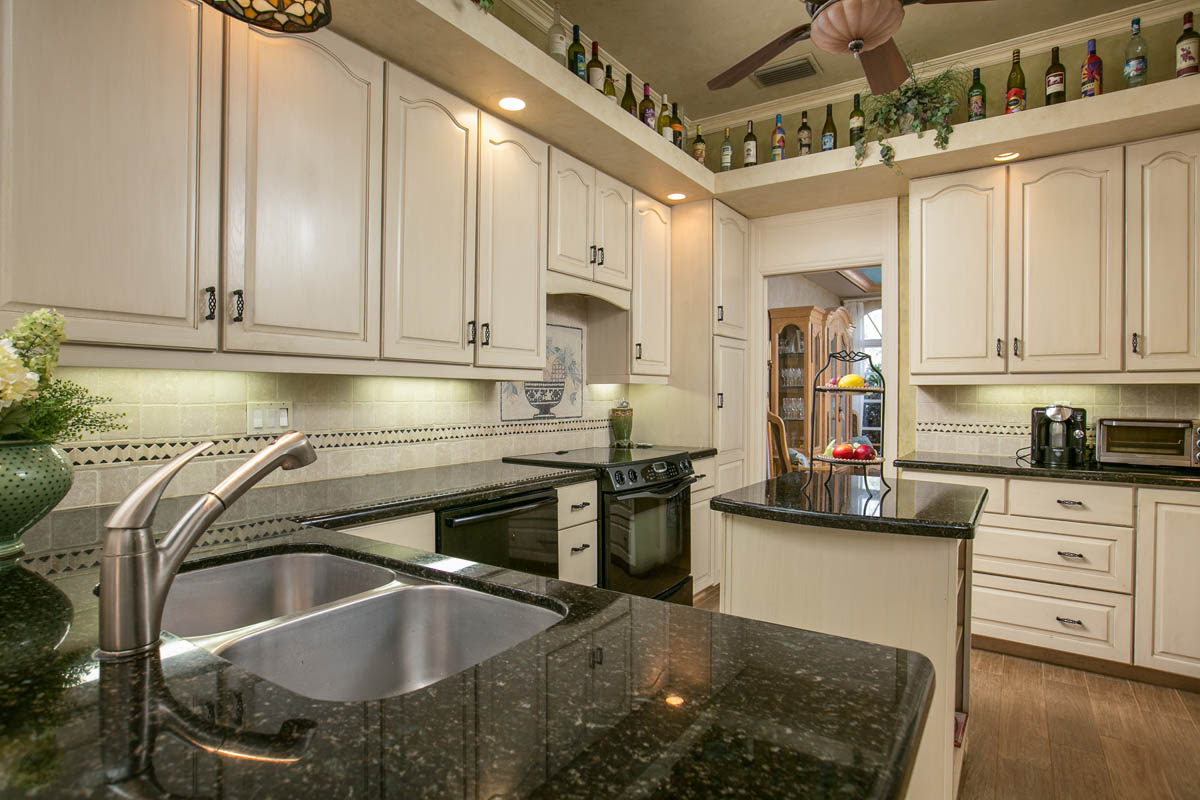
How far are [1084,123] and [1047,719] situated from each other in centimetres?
254

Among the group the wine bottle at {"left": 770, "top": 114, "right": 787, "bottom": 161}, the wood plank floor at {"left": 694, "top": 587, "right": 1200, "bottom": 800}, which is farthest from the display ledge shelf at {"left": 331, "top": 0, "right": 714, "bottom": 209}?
the wood plank floor at {"left": 694, "top": 587, "right": 1200, "bottom": 800}

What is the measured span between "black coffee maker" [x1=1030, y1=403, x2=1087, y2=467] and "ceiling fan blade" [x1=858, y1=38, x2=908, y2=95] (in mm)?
1804

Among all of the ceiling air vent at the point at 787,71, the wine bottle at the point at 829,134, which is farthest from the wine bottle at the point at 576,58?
the wine bottle at the point at 829,134

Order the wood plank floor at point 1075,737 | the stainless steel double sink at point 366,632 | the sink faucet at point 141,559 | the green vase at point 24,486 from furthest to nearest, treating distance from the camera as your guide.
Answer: the wood plank floor at point 1075,737
the green vase at point 24,486
the stainless steel double sink at point 366,632
the sink faucet at point 141,559

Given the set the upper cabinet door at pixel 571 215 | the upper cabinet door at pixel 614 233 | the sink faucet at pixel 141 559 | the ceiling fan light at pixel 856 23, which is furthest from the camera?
the upper cabinet door at pixel 614 233

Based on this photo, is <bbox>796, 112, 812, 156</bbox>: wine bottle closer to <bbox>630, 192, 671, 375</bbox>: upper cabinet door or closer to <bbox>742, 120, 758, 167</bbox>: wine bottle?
<bbox>742, 120, 758, 167</bbox>: wine bottle

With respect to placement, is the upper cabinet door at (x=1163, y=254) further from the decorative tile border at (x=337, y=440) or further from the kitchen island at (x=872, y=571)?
the decorative tile border at (x=337, y=440)

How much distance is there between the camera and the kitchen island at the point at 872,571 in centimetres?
160

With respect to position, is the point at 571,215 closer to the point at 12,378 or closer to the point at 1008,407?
the point at 12,378

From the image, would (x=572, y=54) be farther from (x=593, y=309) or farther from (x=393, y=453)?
(x=393, y=453)

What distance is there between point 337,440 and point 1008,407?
3.47 metres

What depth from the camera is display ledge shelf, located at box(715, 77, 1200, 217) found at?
8.86ft

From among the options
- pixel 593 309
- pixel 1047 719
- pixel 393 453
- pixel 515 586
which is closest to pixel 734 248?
pixel 593 309

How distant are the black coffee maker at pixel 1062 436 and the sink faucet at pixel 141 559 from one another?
11.3ft
